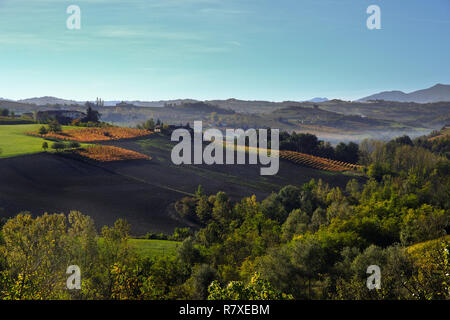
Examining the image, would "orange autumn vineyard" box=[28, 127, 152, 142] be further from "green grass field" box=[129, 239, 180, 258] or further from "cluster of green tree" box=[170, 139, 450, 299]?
"green grass field" box=[129, 239, 180, 258]

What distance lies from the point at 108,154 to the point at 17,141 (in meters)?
24.2

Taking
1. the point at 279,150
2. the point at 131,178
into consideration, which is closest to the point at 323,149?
the point at 279,150

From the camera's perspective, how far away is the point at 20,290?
731 inches

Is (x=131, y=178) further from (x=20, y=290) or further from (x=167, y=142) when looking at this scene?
(x=20, y=290)

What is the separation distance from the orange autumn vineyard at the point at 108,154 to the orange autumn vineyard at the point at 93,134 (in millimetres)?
10984

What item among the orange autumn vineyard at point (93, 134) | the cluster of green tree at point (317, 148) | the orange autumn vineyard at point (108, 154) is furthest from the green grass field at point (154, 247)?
the cluster of green tree at point (317, 148)

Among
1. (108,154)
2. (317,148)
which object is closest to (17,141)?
(108,154)

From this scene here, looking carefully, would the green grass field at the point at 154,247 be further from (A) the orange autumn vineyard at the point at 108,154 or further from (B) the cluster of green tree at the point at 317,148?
(B) the cluster of green tree at the point at 317,148

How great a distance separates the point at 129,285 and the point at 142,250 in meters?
17.8

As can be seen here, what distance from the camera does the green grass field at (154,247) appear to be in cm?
3966

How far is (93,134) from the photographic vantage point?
351ft

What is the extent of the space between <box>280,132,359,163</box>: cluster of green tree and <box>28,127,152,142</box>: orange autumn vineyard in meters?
48.7

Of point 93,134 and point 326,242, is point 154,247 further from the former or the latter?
point 93,134
